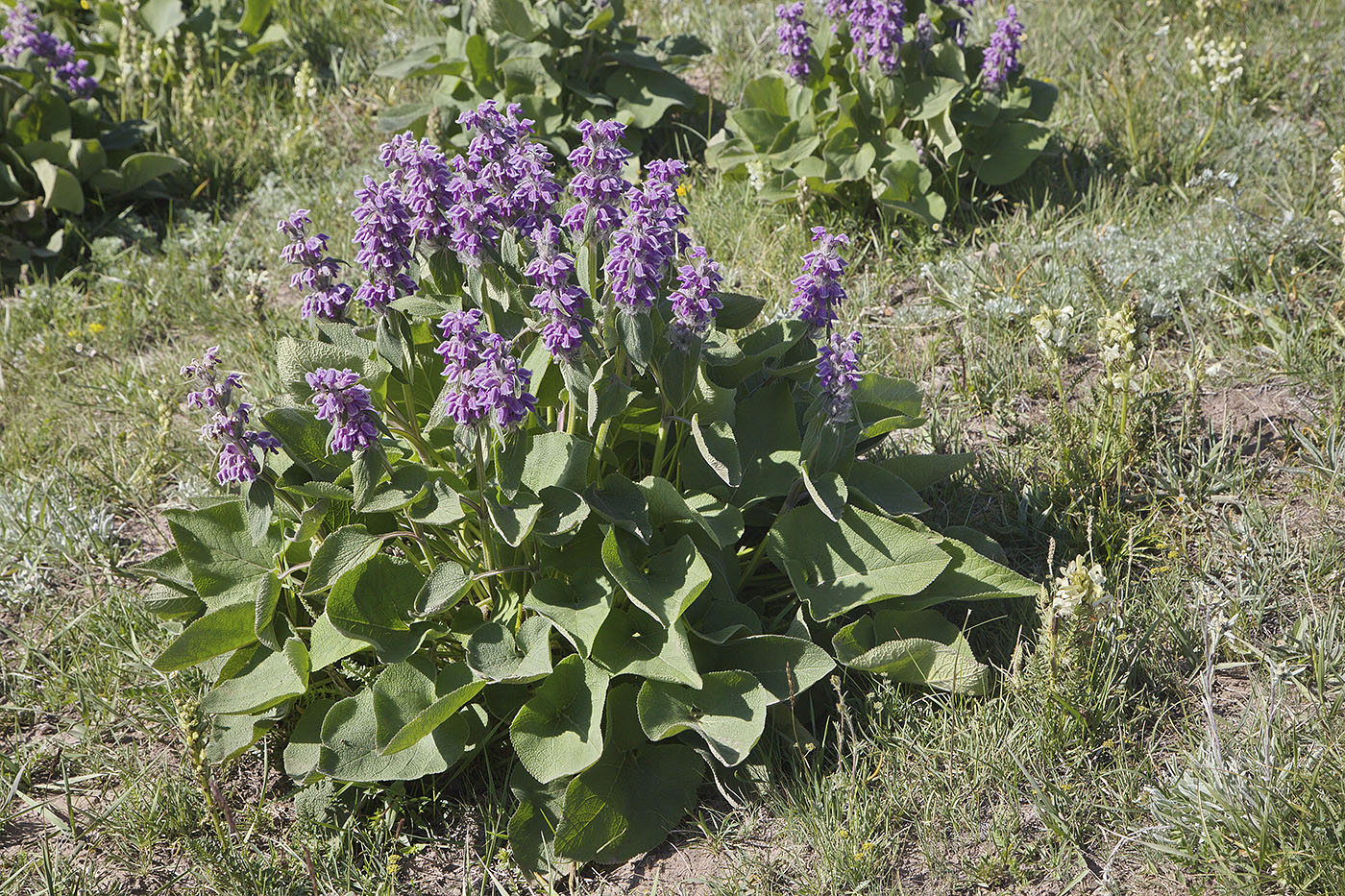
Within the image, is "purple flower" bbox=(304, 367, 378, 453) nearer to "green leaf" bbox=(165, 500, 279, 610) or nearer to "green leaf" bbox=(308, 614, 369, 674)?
"green leaf" bbox=(308, 614, 369, 674)

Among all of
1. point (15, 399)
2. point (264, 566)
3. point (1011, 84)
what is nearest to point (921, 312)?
point (1011, 84)

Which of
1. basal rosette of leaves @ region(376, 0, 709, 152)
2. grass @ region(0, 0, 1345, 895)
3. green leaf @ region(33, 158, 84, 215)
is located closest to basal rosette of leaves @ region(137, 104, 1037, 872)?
grass @ region(0, 0, 1345, 895)

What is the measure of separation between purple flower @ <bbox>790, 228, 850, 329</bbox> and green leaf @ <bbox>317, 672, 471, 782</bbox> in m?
1.35

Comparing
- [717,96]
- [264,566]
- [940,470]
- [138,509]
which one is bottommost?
[138,509]

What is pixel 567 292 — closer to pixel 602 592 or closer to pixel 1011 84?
pixel 602 592

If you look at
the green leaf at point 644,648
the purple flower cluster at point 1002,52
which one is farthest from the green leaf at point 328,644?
the purple flower cluster at point 1002,52

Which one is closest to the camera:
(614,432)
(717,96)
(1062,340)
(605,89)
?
(614,432)

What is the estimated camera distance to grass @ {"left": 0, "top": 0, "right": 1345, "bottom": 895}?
2598 millimetres

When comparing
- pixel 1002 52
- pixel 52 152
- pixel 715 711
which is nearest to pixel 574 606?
pixel 715 711

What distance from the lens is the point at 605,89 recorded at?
5156 mm

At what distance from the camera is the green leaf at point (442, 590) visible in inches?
98.0

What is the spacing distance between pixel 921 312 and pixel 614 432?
73.9 inches

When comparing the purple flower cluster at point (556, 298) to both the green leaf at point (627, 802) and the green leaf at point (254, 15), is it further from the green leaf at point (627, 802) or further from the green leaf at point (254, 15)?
the green leaf at point (254, 15)

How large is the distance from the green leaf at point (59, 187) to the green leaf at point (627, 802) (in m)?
3.93
